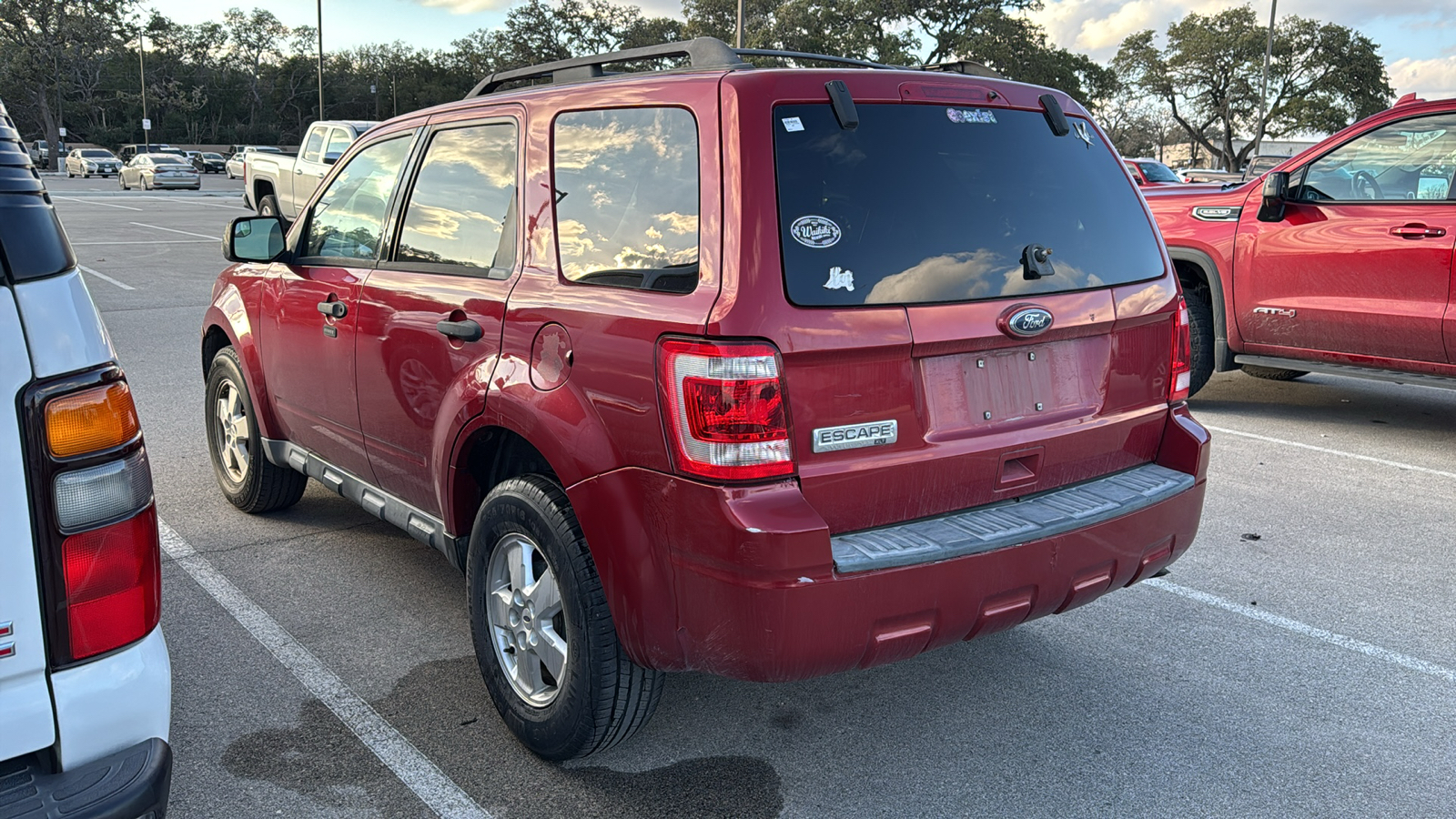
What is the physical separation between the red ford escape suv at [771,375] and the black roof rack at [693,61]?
2 cm

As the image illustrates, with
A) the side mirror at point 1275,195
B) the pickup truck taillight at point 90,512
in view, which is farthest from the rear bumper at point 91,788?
the side mirror at point 1275,195

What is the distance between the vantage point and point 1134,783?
3107 millimetres

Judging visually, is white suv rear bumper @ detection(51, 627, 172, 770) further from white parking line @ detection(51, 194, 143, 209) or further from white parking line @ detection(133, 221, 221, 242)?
white parking line @ detection(51, 194, 143, 209)

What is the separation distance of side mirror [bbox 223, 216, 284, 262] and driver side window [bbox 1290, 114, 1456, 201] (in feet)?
19.5

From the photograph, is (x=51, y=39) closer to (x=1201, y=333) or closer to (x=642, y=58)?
(x=1201, y=333)

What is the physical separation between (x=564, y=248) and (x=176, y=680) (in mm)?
1904

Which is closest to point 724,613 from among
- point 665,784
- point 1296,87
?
point 665,784

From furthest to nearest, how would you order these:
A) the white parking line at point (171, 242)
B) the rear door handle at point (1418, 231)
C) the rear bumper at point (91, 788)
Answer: the white parking line at point (171, 242) < the rear door handle at point (1418, 231) < the rear bumper at point (91, 788)

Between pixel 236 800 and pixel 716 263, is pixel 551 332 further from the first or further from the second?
pixel 236 800

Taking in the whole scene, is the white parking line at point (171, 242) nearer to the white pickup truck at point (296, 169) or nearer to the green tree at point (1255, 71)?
the white pickup truck at point (296, 169)

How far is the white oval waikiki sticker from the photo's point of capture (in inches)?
107

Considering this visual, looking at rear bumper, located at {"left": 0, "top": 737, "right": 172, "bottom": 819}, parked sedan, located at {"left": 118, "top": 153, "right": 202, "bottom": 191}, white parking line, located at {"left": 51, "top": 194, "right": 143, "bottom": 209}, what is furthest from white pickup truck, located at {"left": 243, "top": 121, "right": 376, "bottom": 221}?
parked sedan, located at {"left": 118, "top": 153, "right": 202, "bottom": 191}

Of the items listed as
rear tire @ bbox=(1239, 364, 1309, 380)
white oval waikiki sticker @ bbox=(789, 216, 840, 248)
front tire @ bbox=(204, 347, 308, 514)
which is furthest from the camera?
rear tire @ bbox=(1239, 364, 1309, 380)

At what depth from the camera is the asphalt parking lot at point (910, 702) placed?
304cm
